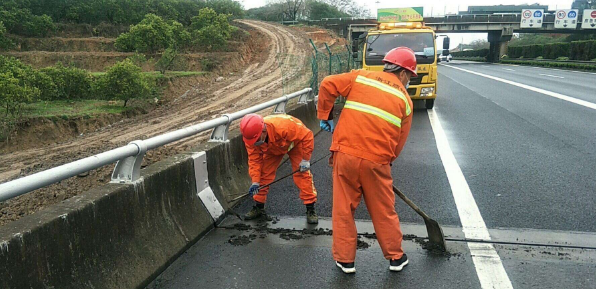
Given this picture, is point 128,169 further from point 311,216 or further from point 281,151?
point 311,216

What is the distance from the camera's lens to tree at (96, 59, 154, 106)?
19.5 m

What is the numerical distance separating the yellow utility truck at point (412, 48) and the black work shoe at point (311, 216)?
8.25 m

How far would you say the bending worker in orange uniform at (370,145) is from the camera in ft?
11.7

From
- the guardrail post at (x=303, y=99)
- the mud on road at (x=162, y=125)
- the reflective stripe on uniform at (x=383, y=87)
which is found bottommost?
the mud on road at (x=162, y=125)

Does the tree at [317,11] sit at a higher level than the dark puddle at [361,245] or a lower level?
higher

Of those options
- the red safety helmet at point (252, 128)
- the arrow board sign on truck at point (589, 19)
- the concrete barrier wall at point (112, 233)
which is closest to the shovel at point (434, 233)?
the red safety helmet at point (252, 128)

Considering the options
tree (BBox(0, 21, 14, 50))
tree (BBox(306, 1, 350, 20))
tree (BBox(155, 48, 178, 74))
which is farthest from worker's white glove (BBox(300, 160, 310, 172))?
tree (BBox(306, 1, 350, 20))

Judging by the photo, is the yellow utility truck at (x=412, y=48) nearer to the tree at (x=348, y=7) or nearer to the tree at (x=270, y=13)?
the tree at (x=270, y=13)

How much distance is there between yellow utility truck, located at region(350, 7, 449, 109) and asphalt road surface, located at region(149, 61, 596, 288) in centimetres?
420

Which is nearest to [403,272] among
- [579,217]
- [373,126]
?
[373,126]

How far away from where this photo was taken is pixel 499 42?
202 feet

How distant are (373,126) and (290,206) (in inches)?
85.1

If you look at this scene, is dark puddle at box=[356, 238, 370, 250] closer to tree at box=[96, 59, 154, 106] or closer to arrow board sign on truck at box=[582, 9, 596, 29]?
tree at box=[96, 59, 154, 106]

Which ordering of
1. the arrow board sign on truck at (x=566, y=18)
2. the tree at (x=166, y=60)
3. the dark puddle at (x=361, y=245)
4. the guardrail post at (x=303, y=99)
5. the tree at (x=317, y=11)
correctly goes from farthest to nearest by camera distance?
1. the tree at (x=317, y=11)
2. the arrow board sign on truck at (x=566, y=18)
3. the tree at (x=166, y=60)
4. the guardrail post at (x=303, y=99)
5. the dark puddle at (x=361, y=245)
